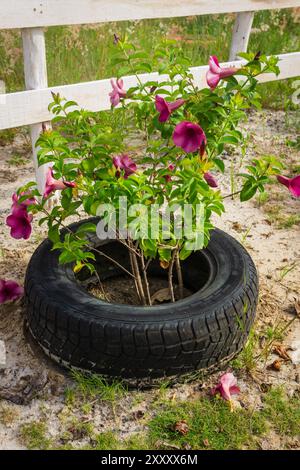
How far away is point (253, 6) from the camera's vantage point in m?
4.44

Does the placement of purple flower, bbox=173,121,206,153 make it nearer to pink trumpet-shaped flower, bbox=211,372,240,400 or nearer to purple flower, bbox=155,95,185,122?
purple flower, bbox=155,95,185,122

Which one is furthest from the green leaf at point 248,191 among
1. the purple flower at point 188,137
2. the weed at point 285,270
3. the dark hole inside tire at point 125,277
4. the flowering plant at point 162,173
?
the weed at point 285,270

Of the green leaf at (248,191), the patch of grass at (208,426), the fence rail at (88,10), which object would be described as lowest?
the patch of grass at (208,426)

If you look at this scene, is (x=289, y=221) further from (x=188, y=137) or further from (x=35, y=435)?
(x=35, y=435)

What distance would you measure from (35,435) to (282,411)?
38.4 inches

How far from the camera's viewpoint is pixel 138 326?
6.83 feet

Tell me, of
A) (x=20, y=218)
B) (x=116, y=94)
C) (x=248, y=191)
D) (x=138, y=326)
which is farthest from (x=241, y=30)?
(x=138, y=326)

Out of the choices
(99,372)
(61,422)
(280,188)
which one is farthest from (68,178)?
(280,188)

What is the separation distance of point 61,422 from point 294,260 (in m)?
1.71

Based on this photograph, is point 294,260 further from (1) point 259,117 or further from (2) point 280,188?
(1) point 259,117

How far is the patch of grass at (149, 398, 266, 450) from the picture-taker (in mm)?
2076

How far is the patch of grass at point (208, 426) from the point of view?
81.7 inches

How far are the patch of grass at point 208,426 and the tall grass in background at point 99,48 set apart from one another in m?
2.92

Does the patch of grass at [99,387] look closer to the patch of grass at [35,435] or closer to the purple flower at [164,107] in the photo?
the patch of grass at [35,435]
